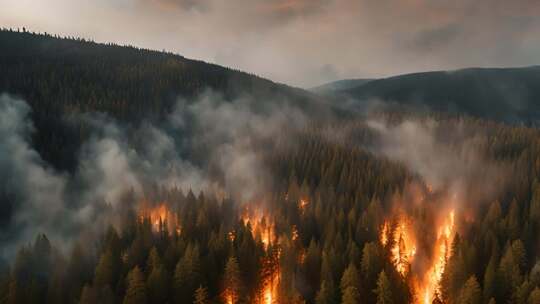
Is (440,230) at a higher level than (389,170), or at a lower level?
lower

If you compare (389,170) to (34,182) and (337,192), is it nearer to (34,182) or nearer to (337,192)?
(337,192)

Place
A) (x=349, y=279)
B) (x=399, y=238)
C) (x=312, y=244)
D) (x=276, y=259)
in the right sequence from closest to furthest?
(x=349, y=279) → (x=312, y=244) → (x=276, y=259) → (x=399, y=238)

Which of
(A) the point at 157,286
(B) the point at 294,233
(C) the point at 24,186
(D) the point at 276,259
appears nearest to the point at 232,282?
(A) the point at 157,286

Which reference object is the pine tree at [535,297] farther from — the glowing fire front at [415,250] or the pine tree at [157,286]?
the pine tree at [157,286]

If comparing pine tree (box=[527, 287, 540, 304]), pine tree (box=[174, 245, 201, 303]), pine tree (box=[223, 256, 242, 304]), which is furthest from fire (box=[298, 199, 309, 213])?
pine tree (box=[527, 287, 540, 304])

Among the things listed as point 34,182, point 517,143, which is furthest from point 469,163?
point 34,182

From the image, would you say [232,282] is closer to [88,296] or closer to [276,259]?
[276,259]
